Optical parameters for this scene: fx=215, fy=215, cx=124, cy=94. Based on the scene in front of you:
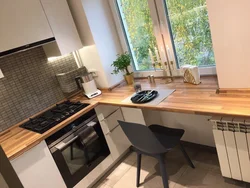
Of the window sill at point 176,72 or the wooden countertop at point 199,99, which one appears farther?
the window sill at point 176,72

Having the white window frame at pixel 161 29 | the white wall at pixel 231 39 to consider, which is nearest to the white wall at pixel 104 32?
the white window frame at pixel 161 29

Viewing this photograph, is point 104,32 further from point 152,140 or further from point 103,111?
point 152,140

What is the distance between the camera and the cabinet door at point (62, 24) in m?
2.11

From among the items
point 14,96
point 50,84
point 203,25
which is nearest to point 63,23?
point 50,84

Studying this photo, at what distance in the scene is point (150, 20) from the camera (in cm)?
230

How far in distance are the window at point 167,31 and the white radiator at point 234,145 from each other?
0.71 metres

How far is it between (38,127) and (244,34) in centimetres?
181

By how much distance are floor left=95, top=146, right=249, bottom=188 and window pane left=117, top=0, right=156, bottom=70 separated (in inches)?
43.0

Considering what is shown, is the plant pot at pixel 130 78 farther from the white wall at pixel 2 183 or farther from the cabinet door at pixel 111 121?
the white wall at pixel 2 183

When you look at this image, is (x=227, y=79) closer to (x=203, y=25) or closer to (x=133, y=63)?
(x=203, y=25)


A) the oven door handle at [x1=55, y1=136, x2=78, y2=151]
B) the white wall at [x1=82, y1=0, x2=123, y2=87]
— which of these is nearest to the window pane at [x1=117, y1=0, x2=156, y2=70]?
the white wall at [x1=82, y1=0, x2=123, y2=87]

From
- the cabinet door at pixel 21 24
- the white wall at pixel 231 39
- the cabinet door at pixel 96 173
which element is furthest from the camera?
the cabinet door at pixel 96 173

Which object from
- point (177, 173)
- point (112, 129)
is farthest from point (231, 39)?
point (112, 129)

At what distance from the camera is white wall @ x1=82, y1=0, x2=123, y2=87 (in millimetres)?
2318
